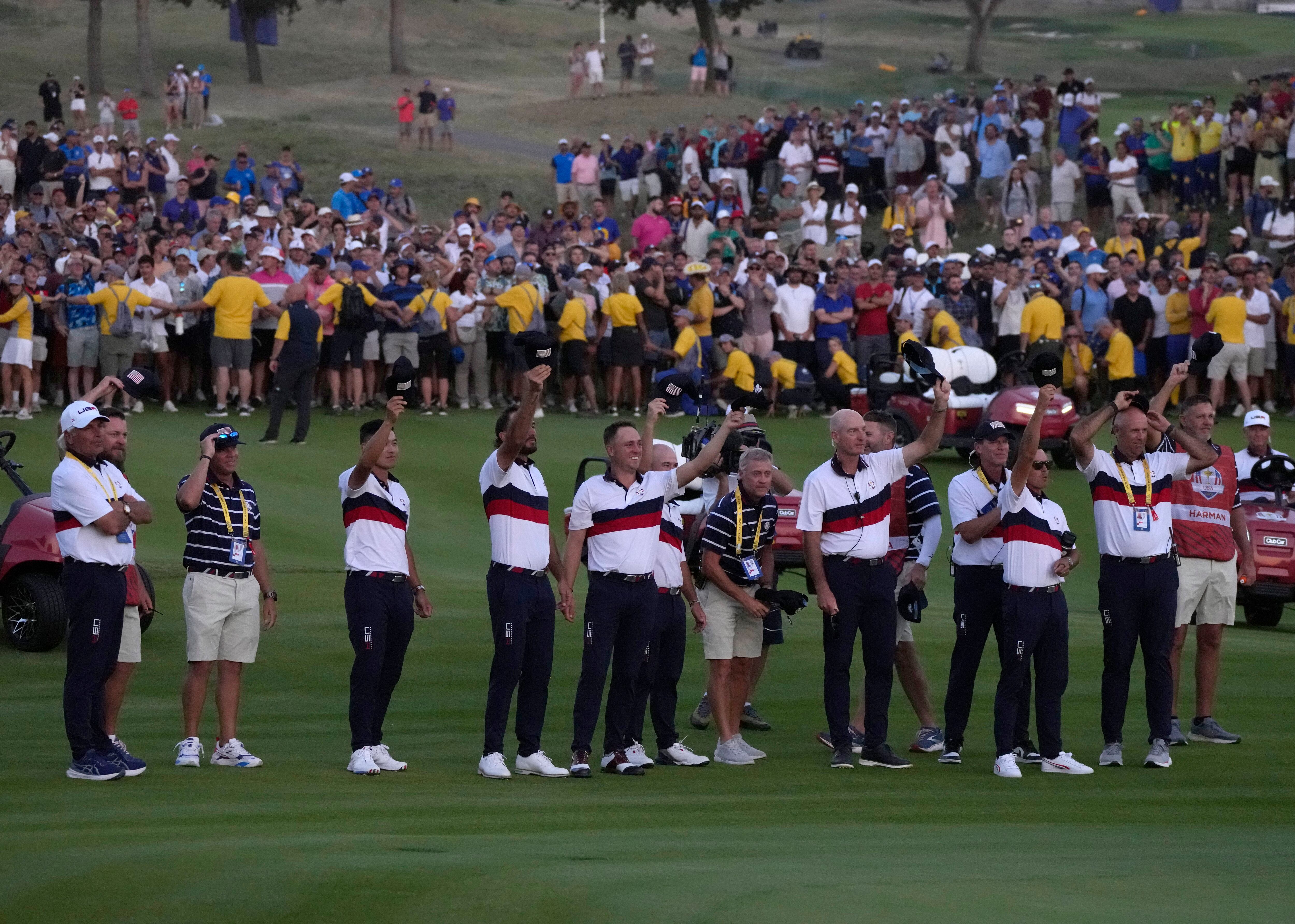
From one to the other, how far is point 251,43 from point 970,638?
54745 mm

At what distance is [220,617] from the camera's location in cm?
974

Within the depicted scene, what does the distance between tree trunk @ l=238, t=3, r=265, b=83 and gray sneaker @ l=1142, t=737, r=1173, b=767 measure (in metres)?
54.9

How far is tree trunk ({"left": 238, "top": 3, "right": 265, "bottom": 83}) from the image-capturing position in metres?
60.2

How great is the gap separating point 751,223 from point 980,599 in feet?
66.1

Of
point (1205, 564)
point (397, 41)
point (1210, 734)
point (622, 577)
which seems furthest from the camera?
point (397, 41)

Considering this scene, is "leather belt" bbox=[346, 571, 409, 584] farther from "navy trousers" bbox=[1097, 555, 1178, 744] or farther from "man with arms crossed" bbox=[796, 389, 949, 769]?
"navy trousers" bbox=[1097, 555, 1178, 744]

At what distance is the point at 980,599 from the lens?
10422mm

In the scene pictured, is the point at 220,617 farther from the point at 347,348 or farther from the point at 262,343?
the point at 262,343

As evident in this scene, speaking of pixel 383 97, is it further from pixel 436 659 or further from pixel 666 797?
pixel 666 797

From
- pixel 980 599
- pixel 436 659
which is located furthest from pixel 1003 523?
pixel 436 659

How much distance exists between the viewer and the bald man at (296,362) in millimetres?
20844

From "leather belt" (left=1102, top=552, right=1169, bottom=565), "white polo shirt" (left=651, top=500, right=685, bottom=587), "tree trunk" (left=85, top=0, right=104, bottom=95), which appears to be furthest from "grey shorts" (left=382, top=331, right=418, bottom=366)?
"tree trunk" (left=85, top=0, right=104, bottom=95)

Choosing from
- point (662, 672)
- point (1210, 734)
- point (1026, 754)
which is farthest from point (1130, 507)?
point (662, 672)

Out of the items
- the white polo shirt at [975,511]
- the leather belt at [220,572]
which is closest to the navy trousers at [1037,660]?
the white polo shirt at [975,511]
